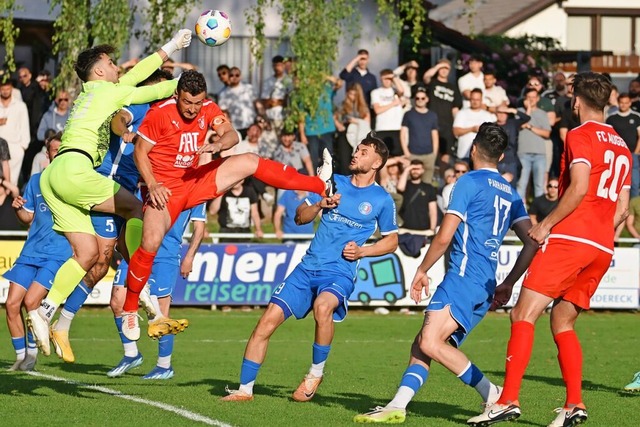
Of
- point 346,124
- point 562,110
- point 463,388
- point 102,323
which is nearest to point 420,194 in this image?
point 346,124

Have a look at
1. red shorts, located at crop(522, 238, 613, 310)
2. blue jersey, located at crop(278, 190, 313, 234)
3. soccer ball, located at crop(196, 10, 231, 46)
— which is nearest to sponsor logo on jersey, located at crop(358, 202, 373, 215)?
red shorts, located at crop(522, 238, 613, 310)

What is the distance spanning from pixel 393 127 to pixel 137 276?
496 inches

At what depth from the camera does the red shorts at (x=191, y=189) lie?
11375 millimetres

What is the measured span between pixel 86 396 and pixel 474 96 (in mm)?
13119

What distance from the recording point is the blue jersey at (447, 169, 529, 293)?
9.73 meters

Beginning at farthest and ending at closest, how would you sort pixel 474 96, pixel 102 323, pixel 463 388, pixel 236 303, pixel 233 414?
pixel 474 96 < pixel 236 303 < pixel 102 323 < pixel 463 388 < pixel 233 414

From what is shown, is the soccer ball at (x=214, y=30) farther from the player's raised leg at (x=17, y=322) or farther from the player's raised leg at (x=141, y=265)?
the player's raised leg at (x=17, y=322)

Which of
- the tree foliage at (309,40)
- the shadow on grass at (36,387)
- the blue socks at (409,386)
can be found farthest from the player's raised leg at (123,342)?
the tree foliage at (309,40)

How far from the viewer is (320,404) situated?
10930 mm

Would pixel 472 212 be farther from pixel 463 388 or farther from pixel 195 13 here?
pixel 195 13

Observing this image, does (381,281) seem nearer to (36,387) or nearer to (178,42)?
(36,387)

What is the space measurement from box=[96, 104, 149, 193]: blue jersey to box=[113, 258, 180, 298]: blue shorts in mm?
1052

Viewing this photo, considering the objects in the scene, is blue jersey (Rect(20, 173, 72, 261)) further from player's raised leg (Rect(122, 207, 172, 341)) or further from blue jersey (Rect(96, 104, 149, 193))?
player's raised leg (Rect(122, 207, 172, 341))

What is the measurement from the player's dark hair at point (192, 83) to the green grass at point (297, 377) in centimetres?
270
